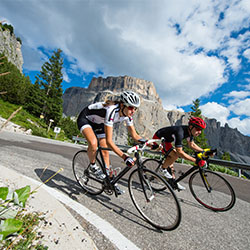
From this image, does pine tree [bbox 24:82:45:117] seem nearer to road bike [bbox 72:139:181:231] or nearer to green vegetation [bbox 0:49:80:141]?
green vegetation [bbox 0:49:80:141]

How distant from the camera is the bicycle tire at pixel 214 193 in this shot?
295cm

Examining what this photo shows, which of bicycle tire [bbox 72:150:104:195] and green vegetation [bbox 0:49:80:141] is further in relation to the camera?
green vegetation [bbox 0:49:80:141]

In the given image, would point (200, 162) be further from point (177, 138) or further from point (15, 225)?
point (15, 225)

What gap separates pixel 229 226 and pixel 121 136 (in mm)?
83842

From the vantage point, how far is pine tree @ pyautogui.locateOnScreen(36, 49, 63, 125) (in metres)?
31.5

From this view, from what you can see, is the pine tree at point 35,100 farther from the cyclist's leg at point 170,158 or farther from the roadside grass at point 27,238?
the roadside grass at point 27,238

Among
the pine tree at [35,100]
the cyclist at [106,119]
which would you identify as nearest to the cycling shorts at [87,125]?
the cyclist at [106,119]

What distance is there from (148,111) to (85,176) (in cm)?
11089

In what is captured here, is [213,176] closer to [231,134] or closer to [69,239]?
[69,239]

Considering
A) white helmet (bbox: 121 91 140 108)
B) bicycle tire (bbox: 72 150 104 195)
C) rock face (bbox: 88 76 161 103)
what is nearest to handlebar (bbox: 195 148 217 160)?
white helmet (bbox: 121 91 140 108)

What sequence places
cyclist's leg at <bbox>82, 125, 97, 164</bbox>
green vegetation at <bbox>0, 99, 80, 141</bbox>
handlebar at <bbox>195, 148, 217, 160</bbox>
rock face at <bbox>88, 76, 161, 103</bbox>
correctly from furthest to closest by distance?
1. rock face at <bbox>88, 76, 161, 103</bbox>
2. green vegetation at <bbox>0, 99, 80, 141</bbox>
3. handlebar at <bbox>195, 148, 217, 160</bbox>
4. cyclist's leg at <bbox>82, 125, 97, 164</bbox>

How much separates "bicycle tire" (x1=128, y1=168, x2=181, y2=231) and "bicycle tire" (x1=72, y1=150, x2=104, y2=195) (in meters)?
0.81

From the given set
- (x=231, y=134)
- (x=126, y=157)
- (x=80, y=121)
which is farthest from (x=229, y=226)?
(x=231, y=134)

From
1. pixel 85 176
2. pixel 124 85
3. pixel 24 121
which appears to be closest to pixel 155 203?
pixel 85 176
